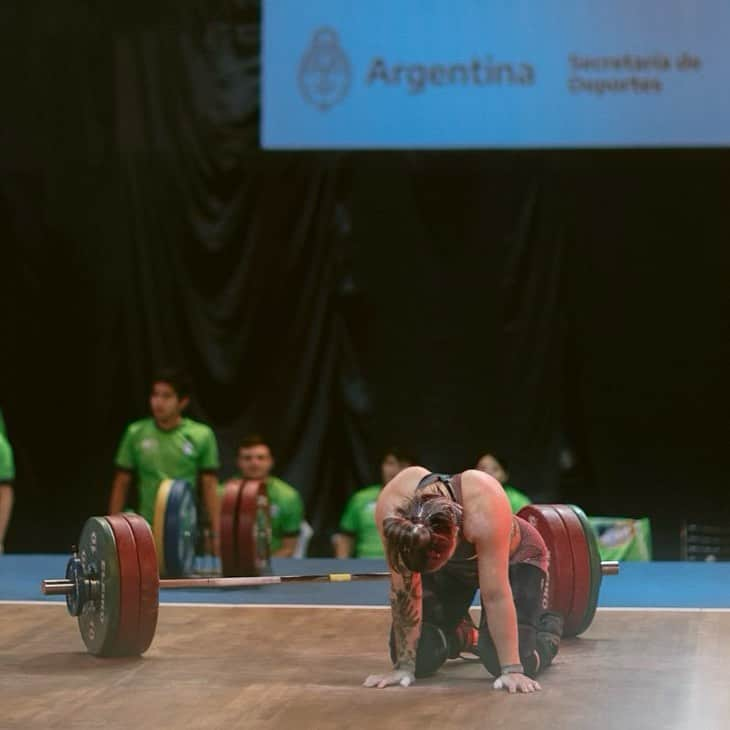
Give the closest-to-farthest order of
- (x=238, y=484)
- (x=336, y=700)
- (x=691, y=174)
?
(x=336, y=700) → (x=238, y=484) → (x=691, y=174)

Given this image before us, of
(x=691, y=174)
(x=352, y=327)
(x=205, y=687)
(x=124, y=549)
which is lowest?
(x=205, y=687)

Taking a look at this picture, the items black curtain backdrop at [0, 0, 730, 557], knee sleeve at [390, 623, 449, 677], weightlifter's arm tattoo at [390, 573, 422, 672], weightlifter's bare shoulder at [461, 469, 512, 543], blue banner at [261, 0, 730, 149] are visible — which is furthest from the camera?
black curtain backdrop at [0, 0, 730, 557]

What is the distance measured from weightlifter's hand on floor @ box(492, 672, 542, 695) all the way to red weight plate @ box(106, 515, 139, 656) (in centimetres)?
134

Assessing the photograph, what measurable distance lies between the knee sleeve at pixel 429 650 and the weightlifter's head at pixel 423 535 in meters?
0.53

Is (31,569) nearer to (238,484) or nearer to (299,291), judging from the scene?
(238,484)

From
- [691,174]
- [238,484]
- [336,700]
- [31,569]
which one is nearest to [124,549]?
[336,700]

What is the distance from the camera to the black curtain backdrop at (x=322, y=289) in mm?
9344

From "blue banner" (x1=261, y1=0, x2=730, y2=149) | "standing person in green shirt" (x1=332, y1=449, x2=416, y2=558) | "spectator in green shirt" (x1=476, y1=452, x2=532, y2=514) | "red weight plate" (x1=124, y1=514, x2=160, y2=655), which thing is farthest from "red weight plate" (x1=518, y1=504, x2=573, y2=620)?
"blue banner" (x1=261, y1=0, x2=730, y2=149)

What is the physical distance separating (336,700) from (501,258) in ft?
15.5

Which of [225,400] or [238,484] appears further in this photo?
[225,400]

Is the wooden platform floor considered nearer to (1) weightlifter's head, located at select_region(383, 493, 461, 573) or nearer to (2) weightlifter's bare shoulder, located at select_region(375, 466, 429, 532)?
(1) weightlifter's head, located at select_region(383, 493, 461, 573)

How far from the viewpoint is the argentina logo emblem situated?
905cm

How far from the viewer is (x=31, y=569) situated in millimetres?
8516

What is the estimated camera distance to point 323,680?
5430mm
